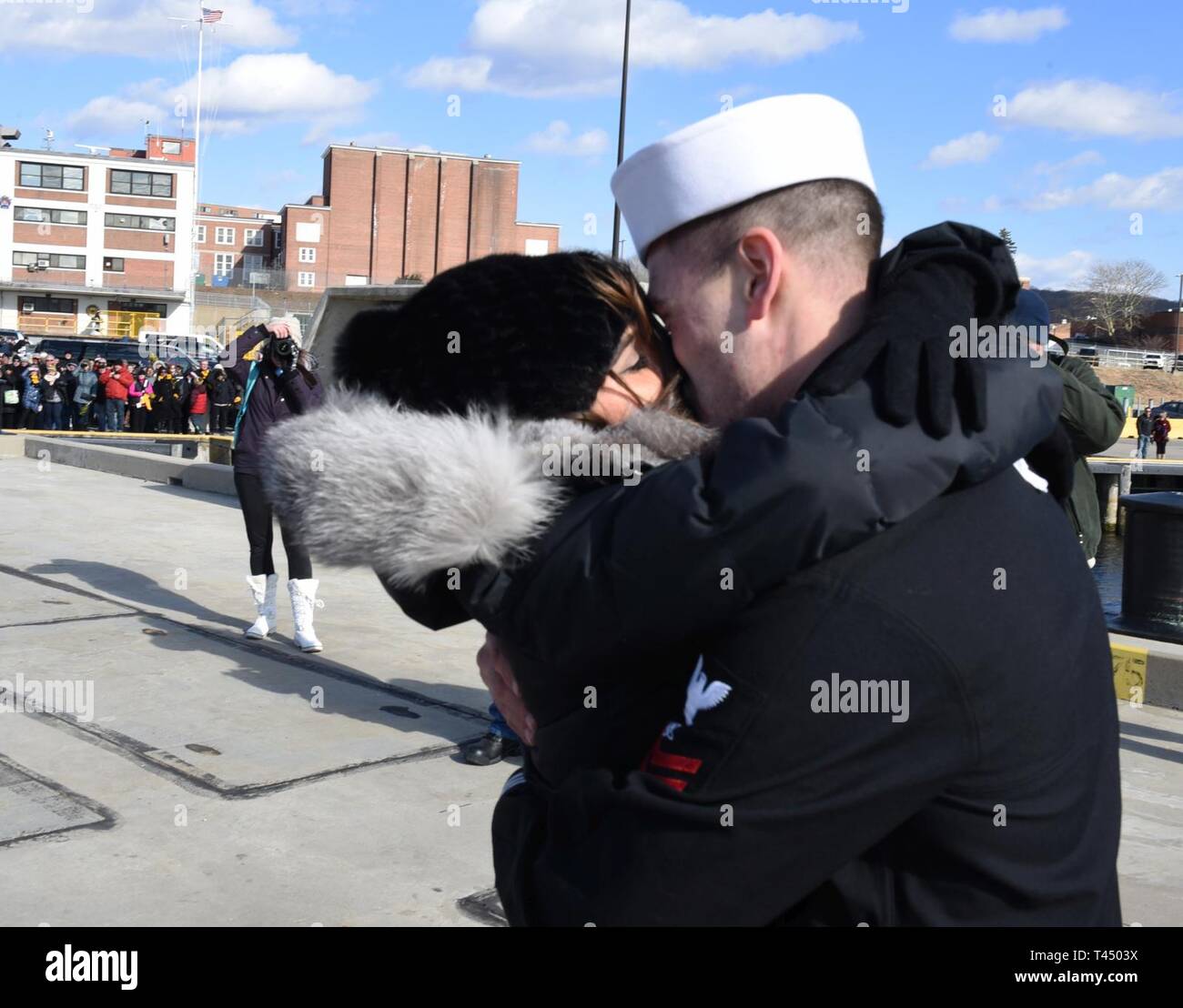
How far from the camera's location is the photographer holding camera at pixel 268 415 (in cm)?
734

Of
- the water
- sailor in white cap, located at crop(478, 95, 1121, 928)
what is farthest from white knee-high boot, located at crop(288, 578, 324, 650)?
the water

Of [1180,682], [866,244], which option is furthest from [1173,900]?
[866,244]

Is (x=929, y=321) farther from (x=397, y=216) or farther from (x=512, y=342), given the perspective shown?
(x=397, y=216)

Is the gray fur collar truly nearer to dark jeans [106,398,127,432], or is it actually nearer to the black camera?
the black camera

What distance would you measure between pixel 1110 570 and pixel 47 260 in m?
76.1

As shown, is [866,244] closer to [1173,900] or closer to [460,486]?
[460,486]

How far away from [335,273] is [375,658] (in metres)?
83.6

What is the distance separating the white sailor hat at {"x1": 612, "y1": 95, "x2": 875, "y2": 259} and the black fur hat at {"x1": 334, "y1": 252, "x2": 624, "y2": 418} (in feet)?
0.40

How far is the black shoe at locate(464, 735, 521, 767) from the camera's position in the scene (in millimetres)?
5383

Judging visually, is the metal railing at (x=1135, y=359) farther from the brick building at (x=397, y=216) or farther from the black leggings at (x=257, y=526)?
the black leggings at (x=257, y=526)

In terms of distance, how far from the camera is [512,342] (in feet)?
4.49

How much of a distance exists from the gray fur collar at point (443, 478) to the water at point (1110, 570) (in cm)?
1409

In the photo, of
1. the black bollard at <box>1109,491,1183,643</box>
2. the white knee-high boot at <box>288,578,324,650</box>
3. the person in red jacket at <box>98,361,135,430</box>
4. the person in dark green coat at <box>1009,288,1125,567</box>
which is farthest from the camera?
the person in red jacket at <box>98,361,135,430</box>

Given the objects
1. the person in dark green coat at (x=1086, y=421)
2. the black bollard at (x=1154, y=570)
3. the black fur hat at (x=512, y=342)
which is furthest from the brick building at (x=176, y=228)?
the black fur hat at (x=512, y=342)
